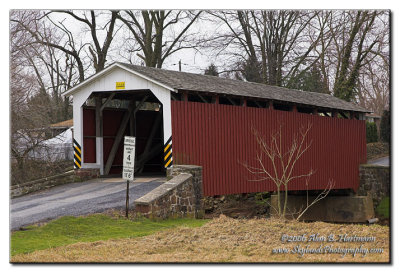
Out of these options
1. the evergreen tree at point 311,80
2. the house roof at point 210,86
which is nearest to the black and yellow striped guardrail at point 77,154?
the house roof at point 210,86

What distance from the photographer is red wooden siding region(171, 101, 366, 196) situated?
47.5 ft

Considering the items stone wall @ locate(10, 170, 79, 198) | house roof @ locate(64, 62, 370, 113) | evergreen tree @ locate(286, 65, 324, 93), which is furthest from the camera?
evergreen tree @ locate(286, 65, 324, 93)

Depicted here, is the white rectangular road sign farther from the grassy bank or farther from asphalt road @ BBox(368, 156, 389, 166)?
asphalt road @ BBox(368, 156, 389, 166)

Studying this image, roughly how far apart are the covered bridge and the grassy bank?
3.38 meters

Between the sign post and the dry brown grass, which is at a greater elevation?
the sign post

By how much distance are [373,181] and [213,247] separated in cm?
1428

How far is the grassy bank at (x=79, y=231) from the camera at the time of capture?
9.12 meters

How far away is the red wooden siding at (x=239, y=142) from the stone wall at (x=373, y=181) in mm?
952

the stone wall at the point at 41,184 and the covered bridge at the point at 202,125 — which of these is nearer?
the stone wall at the point at 41,184

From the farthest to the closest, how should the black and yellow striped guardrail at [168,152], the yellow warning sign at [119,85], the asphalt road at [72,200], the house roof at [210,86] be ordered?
the yellow warning sign at [119,85] < the house roof at [210,86] < the black and yellow striped guardrail at [168,152] < the asphalt road at [72,200]

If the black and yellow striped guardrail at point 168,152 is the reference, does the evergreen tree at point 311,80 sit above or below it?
above

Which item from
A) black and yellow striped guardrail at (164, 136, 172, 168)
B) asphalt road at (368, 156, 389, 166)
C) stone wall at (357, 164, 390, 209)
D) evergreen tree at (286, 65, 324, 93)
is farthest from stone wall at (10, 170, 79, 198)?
evergreen tree at (286, 65, 324, 93)

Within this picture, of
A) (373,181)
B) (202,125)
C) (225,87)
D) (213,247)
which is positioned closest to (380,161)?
(373,181)

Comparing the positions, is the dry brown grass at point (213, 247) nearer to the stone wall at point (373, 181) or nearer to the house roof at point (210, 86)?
the house roof at point (210, 86)
